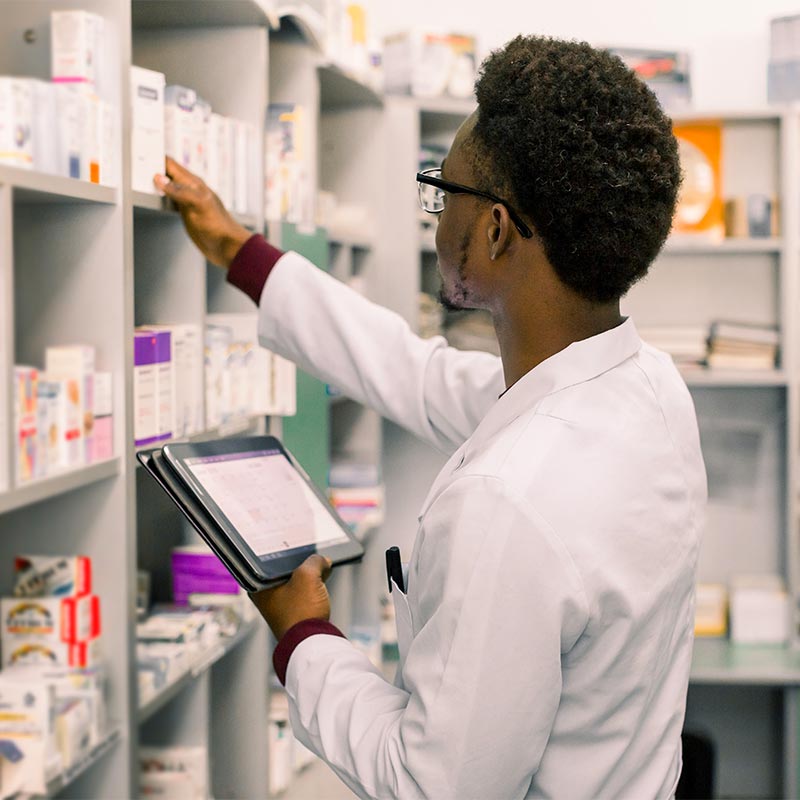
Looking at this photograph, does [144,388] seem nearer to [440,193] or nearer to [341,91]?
[440,193]

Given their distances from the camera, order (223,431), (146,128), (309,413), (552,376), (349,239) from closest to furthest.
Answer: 1. (552,376)
2. (146,128)
3. (223,431)
4. (309,413)
5. (349,239)

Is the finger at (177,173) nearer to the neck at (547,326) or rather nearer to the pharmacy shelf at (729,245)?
the neck at (547,326)

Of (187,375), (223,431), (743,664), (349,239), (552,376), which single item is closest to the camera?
(552,376)

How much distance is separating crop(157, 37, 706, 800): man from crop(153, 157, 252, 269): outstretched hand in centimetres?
65

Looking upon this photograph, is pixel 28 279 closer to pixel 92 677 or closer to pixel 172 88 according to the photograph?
pixel 172 88

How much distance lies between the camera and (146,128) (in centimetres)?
189

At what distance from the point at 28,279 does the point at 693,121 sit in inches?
122

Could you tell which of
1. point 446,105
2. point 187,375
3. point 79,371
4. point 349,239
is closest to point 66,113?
point 79,371

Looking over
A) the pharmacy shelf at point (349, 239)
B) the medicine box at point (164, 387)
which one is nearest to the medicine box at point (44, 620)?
the medicine box at point (164, 387)

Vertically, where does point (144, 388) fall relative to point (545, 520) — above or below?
above

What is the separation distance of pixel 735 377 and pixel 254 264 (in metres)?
2.48

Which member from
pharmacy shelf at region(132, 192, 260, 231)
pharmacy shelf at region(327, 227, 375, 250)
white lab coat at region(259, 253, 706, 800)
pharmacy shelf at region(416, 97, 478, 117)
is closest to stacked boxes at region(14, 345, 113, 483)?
pharmacy shelf at region(132, 192, 260, 231)

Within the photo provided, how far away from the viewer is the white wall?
4.30m

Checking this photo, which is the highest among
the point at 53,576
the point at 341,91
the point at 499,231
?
the point at 341,91
